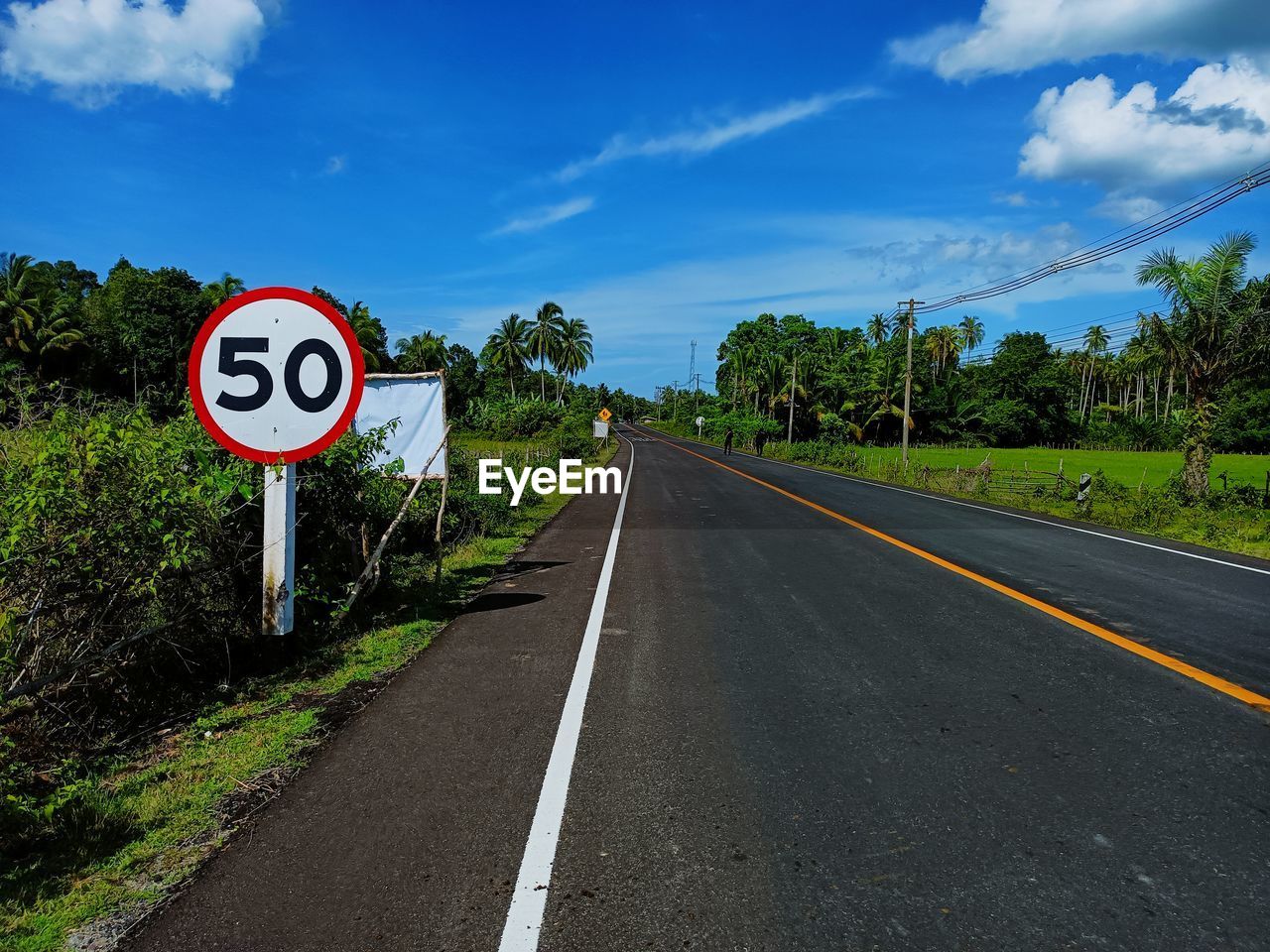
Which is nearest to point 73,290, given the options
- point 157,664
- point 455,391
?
point 455,391

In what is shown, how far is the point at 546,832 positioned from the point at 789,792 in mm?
1074

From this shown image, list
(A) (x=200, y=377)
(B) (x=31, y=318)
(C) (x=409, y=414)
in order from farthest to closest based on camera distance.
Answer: (B) (x=31, y=318) → (C) (x=409, y=414) → (A) (x=200, y=377)

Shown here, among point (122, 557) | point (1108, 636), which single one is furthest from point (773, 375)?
point (122, 557)

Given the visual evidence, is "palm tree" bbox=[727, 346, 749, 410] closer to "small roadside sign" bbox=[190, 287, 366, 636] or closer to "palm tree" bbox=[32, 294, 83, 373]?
"palm tree" bbox=[32, 294, 83, 373]

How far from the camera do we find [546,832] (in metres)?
2.84

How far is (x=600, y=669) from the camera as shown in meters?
4.86

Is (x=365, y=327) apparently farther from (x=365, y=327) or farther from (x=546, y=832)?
(x=546, y=832)

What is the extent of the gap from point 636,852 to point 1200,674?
162 inches

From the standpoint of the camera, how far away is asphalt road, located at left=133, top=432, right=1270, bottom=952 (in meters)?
2.35

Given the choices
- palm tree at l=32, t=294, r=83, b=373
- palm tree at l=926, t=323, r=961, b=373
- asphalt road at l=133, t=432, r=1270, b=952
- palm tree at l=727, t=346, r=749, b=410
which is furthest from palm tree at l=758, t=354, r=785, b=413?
asphalt road at l=133, t=432, r=1270, b=952

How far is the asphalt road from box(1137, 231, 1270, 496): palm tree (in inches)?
589

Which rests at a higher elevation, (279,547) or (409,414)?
(409,414)

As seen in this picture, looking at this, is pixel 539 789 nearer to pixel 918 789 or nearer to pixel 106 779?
pixel 918 789

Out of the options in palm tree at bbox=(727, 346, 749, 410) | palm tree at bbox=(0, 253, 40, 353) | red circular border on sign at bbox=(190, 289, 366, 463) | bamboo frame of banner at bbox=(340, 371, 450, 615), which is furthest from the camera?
palm tree at bbox=(727, 346, 749, 410)
